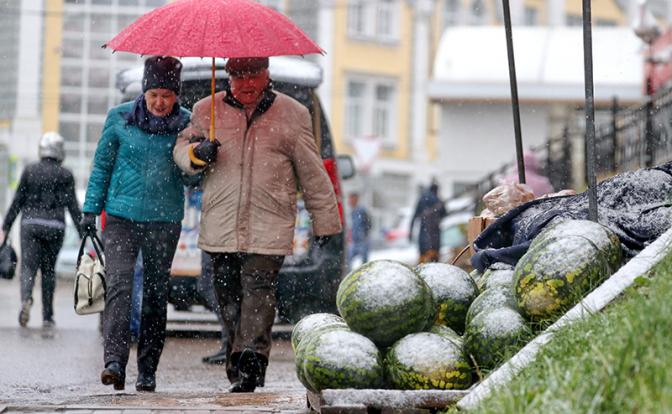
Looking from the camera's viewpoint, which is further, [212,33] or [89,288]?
[89,288]

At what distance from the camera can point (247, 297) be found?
26.8 feet

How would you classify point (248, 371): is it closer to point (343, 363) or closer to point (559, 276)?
point (343, 363)

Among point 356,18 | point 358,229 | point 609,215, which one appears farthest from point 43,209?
point 356,18

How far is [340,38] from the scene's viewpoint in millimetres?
51656

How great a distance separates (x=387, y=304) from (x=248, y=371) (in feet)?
5.82

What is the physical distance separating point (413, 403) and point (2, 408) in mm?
1808

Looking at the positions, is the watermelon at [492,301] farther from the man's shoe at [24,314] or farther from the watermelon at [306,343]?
the man's shoe at [24,314]

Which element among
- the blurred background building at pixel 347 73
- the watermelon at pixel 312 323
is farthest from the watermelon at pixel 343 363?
the blurred background building at pixel 347 73

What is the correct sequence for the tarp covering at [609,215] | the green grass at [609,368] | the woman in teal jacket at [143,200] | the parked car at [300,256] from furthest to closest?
the parked car at [300,256] < the woman in teal jacket at [143,200] < the tarp covering at [609,215] < the green grass at [609,368]

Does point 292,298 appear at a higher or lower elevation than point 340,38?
lower

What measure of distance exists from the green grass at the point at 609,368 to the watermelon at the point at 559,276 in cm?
68

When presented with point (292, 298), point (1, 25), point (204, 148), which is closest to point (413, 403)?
point (204, 148)

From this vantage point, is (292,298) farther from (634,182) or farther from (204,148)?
(634,182)

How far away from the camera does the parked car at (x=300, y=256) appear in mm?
12570
